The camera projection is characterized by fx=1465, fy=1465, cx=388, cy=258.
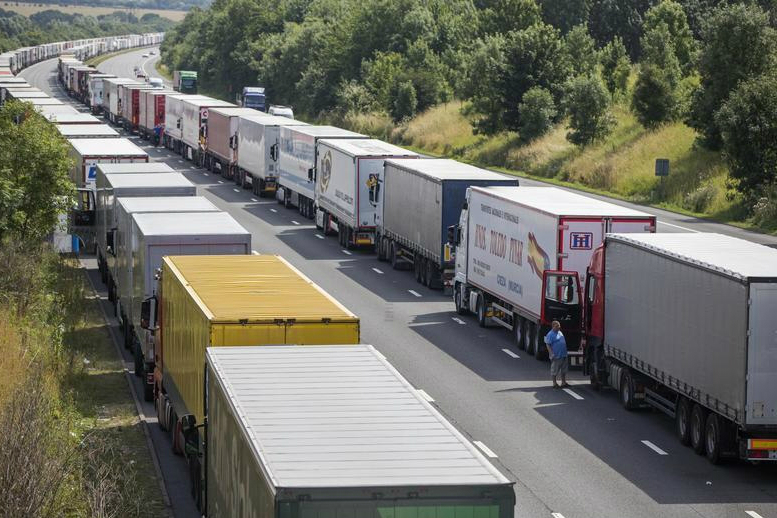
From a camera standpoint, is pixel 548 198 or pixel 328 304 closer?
pixel 328 304

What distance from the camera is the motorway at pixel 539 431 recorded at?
68.4 ft

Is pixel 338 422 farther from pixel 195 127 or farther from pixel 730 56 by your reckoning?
pixel 195 127

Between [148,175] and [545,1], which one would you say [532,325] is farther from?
[545,1]

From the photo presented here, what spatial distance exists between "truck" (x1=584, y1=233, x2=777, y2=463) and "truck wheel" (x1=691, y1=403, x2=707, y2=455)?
16 millimetres

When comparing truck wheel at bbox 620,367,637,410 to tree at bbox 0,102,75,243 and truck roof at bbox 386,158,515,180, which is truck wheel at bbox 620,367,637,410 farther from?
tree at bbox 0,102,75,243

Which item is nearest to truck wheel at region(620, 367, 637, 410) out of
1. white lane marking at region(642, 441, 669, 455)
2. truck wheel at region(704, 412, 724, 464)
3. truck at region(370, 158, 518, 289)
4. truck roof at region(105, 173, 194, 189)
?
white lane marking at region(642, 441, 669, 455)

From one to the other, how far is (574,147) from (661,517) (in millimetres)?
55270

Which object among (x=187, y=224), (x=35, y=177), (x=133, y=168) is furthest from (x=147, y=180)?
(x=187, y=224)

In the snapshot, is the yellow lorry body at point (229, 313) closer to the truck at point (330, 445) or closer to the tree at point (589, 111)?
the truck at point (330, 445)

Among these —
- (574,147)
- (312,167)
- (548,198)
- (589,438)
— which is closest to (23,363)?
(589,438)

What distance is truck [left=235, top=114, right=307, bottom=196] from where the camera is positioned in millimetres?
62219

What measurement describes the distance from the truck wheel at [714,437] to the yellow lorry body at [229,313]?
622 cm

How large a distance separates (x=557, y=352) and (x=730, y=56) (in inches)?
1394

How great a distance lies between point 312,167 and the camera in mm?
54969
